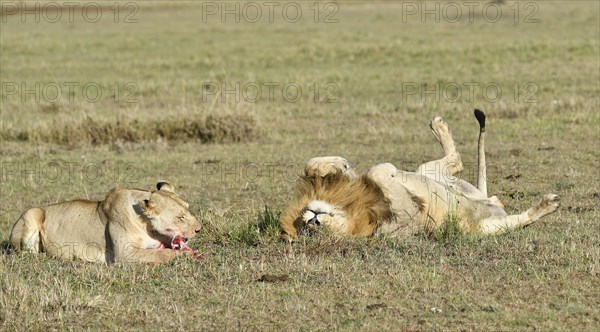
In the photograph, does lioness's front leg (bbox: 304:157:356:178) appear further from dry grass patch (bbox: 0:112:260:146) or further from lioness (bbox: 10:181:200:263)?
dry grass patch (bbox: 0:112:260:146)

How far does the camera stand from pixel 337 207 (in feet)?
23.4

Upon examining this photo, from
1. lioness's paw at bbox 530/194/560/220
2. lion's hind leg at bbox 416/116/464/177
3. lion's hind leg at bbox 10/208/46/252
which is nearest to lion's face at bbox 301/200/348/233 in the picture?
lion's hind leg at bbox 416/116/464/177

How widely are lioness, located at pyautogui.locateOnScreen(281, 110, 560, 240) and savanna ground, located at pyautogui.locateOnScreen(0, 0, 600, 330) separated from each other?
0.51 ft

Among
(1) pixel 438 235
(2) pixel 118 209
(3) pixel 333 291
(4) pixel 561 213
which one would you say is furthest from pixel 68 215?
(4) pixel 561 213

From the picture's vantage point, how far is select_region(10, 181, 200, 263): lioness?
6.87 meters

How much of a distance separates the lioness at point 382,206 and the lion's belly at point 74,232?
52.3 inches

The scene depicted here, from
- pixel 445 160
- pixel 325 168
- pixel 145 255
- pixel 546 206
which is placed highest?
pixel 325 168

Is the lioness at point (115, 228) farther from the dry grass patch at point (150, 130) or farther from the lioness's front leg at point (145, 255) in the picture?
the dry grass patch at point (150, 130)

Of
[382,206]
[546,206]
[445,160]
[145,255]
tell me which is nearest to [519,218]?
[546,206]

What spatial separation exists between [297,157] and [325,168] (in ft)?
17.1

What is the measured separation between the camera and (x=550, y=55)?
23.9 m

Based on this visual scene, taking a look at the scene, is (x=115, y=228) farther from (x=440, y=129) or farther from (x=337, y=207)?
(x=440, y=129)

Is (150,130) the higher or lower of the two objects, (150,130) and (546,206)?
the lower

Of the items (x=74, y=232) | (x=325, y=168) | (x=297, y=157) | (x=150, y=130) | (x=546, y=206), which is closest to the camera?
(x=74, y=232)
